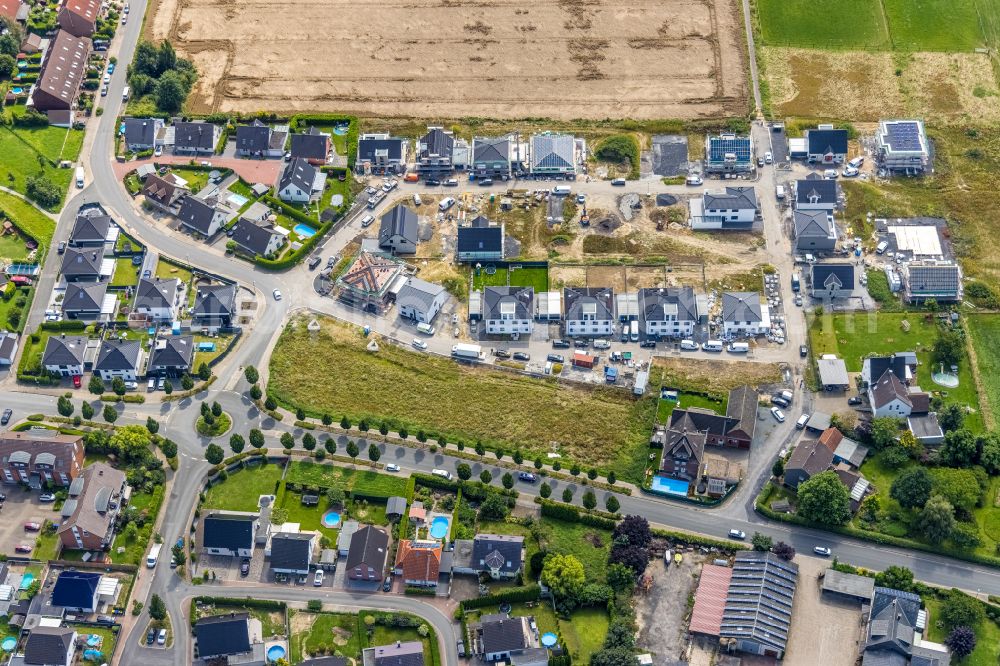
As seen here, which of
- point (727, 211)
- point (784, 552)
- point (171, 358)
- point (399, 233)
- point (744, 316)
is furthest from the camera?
point (727, 211)

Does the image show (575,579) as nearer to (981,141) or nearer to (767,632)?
(767,632)

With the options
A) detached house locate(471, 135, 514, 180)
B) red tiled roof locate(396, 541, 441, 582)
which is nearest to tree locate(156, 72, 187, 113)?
detached house locate(471, 135, 514, 180)

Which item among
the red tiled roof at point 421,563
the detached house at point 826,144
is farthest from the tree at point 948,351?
the red tiled roof at point 421,563

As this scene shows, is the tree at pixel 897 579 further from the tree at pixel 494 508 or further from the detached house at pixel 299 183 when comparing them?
the detached house at pixel 299 183

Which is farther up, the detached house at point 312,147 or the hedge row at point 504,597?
the detached house at point 312,147

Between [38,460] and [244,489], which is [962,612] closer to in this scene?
[244,489]

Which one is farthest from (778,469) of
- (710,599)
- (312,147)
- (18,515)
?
(18,515)

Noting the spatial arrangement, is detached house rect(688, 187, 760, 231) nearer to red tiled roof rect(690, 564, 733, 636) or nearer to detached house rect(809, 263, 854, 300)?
detached house rect(809, 263, 854, 300)
